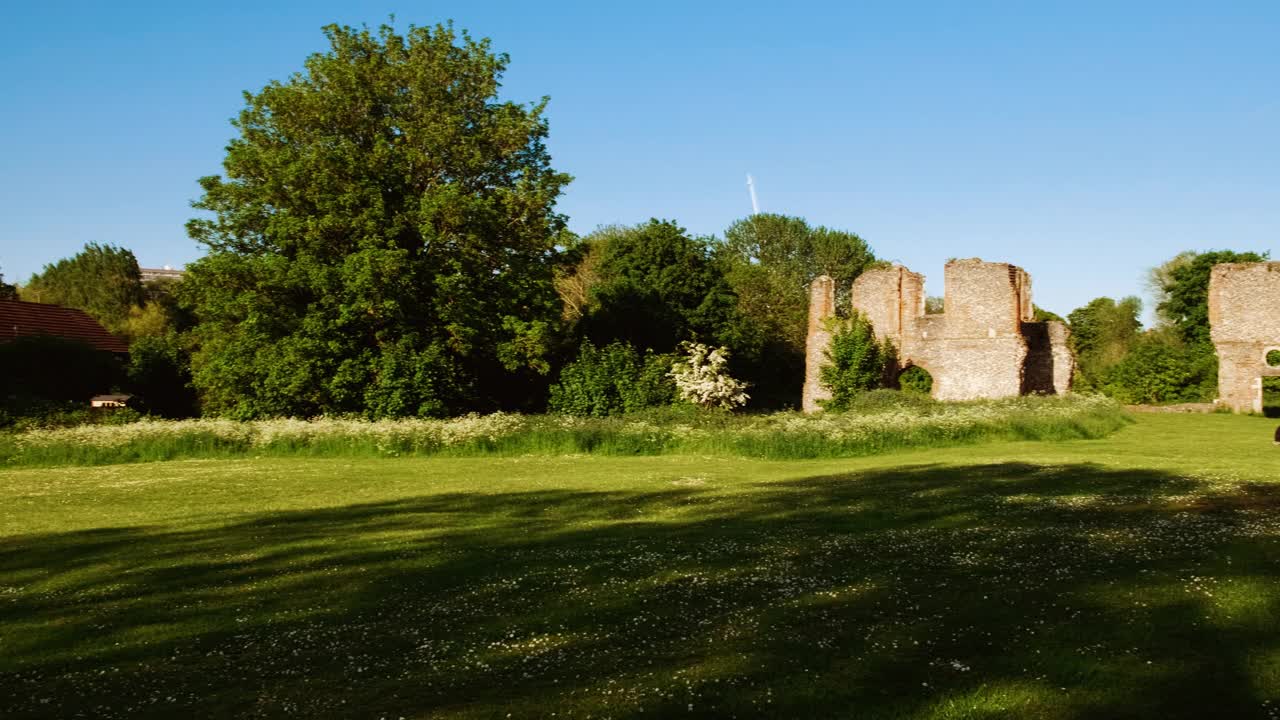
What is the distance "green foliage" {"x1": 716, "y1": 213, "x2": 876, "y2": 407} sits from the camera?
189ft

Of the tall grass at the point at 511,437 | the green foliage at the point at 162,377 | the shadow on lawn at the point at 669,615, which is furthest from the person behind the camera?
the green foliage at the point at 162,377

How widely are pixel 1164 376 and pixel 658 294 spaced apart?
90.0 feet

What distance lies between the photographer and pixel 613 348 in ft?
135

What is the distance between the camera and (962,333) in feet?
139

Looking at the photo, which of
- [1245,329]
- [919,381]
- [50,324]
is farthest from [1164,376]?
[50,324]

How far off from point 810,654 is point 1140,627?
97.9 inches

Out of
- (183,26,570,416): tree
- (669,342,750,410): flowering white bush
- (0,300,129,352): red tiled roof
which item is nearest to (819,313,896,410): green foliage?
(669,342,750,410): flowering white bush

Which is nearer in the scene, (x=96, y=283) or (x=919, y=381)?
(x=919, y=381)

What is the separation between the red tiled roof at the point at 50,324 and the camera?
44466 millimetres

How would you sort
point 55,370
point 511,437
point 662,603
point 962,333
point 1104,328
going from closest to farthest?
point 662,603 < point 511,437 < point 55,370 < point 962,333 < point 1104,328

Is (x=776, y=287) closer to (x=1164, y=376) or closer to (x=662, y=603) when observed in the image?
(x=1164, y=376)

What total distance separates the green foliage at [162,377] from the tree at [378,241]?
541 cm

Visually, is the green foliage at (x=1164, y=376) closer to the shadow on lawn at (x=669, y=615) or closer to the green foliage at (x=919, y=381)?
the green foliage at (x=919, y=381)

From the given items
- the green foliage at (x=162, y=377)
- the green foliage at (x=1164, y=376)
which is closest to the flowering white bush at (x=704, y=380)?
the green foliage at (x=162, y=377)
